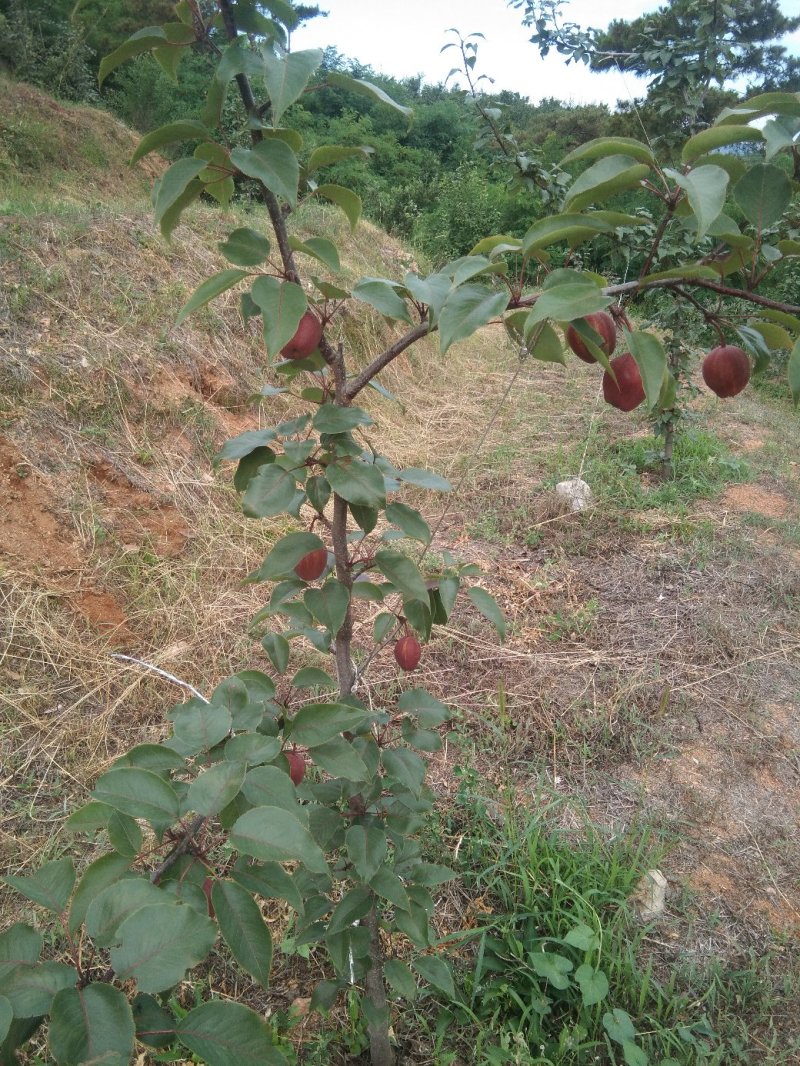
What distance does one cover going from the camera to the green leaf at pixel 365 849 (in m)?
0.87

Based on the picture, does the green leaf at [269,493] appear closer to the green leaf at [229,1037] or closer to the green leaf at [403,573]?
the green leaf at [403,573]

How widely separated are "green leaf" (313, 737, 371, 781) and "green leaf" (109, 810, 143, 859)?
0.19m

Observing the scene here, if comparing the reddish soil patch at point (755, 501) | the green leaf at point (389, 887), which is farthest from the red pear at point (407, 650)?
the reddish soil patch at point (755, 501)

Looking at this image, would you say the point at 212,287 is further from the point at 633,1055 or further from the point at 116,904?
the point at 633,1055

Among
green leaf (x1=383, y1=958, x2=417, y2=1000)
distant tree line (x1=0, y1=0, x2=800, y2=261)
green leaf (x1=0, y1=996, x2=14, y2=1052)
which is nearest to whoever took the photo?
green leaf (x1=0, y1=996, x2=14, y2=1052)

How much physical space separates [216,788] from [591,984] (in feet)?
3.05

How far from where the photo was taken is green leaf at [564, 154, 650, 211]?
1.92 feet

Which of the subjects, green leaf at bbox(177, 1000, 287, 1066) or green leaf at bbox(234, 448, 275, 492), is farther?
green leaf at bbox(234, 448, 275, 492)

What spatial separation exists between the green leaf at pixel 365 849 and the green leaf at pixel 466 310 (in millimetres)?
623

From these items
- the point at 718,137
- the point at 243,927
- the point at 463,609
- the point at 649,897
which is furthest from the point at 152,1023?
the point at 463,609

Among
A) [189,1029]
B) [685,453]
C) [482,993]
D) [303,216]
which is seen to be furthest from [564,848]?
[303,216]

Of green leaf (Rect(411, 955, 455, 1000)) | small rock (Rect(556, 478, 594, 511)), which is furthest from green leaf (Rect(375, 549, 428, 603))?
small rock (Rect(556, 478, 594, 511))

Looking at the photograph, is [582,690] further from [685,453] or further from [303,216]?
[303,216]

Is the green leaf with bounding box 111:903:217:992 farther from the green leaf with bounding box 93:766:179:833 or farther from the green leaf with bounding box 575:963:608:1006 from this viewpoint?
the green leaf with bounding box 575:963:608:1006
